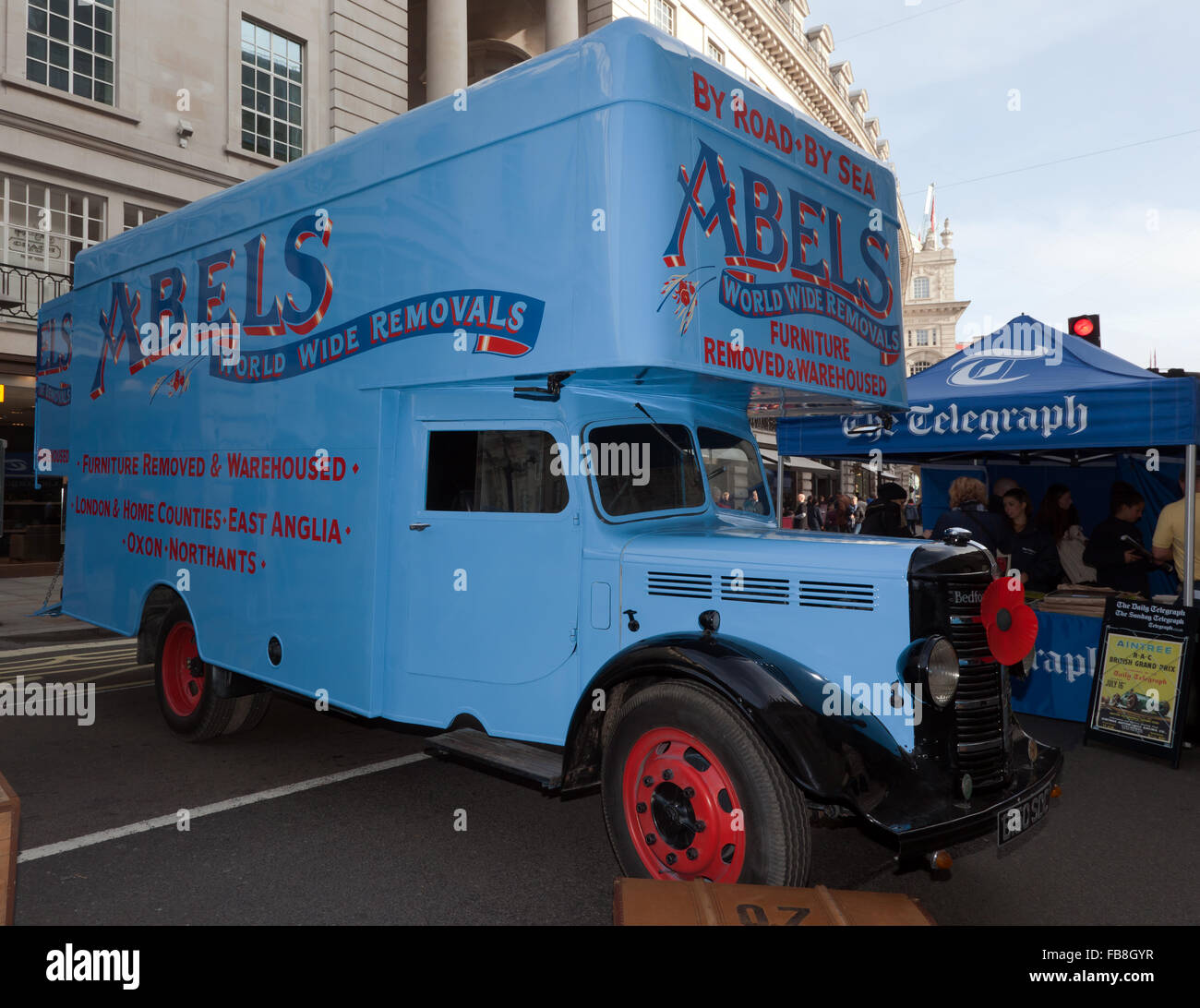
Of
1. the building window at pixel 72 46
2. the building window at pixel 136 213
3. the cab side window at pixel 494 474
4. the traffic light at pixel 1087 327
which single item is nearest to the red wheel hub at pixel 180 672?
the cab side window at pixel 494 474

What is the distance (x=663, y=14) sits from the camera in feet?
118

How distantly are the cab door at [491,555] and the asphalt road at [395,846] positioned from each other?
2.19ft

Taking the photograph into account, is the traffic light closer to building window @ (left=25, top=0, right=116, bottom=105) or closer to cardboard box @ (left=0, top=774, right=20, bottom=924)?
cardboard box @ (left=0, top=774, right=20, bottom=924)

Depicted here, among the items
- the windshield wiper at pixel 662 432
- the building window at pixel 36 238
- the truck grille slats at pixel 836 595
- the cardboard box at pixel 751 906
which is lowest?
the cardboard box at pixel 751 906

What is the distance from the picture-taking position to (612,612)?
13.4 feet

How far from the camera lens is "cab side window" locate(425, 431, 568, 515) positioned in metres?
4.32

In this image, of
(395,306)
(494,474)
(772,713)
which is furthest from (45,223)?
(772,713)

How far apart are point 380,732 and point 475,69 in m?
31.7

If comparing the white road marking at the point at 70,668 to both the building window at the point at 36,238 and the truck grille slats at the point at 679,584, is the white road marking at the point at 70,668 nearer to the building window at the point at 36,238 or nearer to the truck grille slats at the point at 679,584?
the truck grille slats at the point at 679,584

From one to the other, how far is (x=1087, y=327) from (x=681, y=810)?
8.02m

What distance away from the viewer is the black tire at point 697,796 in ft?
10.9

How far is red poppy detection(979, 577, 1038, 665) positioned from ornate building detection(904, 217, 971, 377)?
8557 cm
